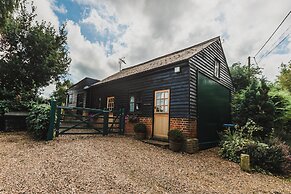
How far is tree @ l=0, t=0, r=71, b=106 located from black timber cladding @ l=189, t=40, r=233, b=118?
8948 millimetres

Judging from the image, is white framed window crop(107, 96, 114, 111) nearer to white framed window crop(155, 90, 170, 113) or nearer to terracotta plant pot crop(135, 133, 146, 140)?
terracotta plant pot crop(135, 133, 146, 140)

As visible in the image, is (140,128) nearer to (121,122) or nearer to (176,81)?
(121,122)

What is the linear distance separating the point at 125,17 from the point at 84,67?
51.4ft

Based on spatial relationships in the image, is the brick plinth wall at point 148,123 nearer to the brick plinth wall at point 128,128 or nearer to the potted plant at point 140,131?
the potted plant at point 140,131

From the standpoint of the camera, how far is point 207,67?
7.75 m

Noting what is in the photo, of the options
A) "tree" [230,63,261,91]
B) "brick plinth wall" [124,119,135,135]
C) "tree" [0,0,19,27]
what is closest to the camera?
"tree" [0,0,19,27]

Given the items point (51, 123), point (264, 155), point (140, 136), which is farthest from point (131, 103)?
point (264, 155)

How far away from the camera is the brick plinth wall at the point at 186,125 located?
6.00 m

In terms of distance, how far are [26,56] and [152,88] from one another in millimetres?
8228

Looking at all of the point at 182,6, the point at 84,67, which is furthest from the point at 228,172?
the point at 84,67

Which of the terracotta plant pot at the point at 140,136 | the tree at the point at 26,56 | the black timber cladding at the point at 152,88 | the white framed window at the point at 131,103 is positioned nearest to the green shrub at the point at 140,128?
the terracotta plant pot at the point at 140,136

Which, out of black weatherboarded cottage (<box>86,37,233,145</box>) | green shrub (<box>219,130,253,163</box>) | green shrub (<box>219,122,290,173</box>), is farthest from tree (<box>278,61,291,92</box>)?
green shrub (<box>219,130,253,163</box>)

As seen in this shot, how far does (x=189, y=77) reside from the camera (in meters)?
6.24

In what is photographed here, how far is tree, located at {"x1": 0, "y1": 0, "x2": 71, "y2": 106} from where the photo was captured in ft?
29.8
